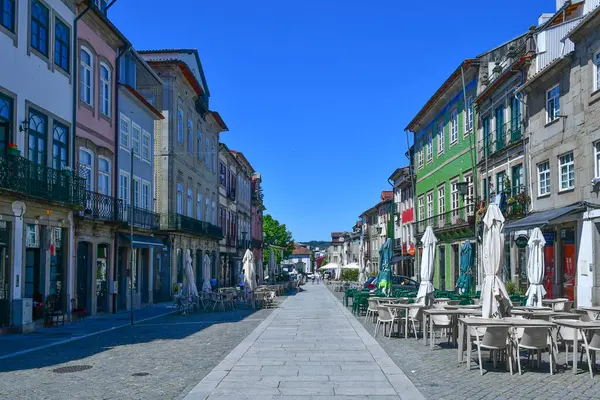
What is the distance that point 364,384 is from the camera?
9.12 meters

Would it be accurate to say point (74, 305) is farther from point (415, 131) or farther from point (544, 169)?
point (415, 131)

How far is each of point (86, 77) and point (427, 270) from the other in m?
13.4

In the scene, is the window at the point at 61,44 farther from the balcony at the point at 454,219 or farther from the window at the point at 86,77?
the balcony at the point at 454,219

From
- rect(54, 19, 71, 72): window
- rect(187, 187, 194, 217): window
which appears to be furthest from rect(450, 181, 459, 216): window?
rect(54, 19, 71, 72): window

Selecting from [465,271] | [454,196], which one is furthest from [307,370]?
[454,196]

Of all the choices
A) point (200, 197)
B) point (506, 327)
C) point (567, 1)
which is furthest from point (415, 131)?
point (506, 327)

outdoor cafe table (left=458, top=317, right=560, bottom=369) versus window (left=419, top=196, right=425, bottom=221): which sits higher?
window (left=419, top=196, right=425, bottom=221)

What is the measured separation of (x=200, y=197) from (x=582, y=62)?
27.1 metres

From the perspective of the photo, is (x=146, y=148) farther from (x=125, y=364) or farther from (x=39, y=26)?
(x=125, y=364)

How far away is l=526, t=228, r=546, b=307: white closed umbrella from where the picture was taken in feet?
52.9

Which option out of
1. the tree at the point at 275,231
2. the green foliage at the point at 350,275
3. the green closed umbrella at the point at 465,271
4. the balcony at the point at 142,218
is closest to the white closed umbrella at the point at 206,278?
the balcony at the point at 142,218

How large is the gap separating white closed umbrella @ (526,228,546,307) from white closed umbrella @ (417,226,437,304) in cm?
243

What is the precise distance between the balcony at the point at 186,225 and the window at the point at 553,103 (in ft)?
62.5

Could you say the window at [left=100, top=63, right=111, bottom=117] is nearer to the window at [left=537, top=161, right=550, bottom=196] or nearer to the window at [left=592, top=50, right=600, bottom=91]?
the window at [left=537, top=161, right=550, bottom=196]
